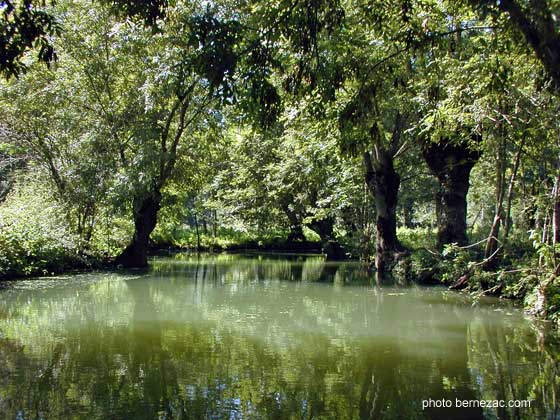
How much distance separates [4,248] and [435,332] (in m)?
12.0

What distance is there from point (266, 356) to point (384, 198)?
43.4 ft

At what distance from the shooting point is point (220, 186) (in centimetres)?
3519

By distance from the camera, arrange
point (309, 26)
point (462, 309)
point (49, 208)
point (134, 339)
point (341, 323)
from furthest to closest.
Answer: point (49, 208)
point (462, 309)
point (341, 323)
point (134, 339)
point (309, 26)

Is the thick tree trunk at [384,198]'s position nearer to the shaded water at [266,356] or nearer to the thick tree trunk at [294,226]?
the shaded water at [266,356]

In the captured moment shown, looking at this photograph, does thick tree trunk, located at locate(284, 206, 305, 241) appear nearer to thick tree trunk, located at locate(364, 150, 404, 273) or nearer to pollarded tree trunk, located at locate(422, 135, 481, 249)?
thick tree trunk, located at locate(364, 150, 404, 273)

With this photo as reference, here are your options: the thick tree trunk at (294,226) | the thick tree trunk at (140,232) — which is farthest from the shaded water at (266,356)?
the thick tree trunk at (294,226)

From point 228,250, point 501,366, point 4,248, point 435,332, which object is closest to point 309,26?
point 501,366

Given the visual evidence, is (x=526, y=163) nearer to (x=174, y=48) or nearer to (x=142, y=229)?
(x=174, y=48)

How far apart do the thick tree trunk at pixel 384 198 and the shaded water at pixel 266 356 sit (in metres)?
6.29

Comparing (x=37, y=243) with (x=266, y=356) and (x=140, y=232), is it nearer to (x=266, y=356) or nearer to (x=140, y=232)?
(x=140, y=232)

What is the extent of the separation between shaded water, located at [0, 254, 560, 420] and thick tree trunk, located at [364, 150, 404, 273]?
629 cm

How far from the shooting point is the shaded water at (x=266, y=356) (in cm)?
539

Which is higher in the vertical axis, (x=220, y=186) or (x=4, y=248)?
(x=220, y=186)

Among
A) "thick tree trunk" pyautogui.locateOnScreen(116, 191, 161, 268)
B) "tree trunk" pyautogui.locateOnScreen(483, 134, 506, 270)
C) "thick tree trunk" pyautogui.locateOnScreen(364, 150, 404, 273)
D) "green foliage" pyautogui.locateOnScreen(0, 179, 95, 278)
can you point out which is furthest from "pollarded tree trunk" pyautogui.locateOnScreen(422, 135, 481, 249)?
"green foliage" pyautogui.locateOnScreen(0, 179, 95, 278)
